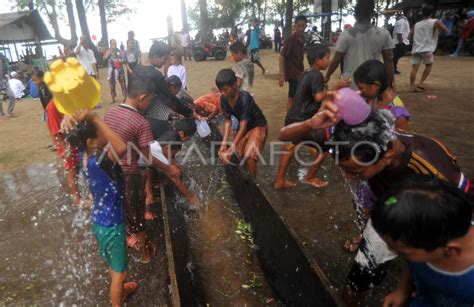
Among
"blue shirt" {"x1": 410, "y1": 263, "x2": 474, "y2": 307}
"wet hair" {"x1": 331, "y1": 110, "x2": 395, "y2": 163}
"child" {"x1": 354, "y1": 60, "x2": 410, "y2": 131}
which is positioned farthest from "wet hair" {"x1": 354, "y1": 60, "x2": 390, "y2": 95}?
"blue shirt" {"x1": 410, "y1": 263, "x2": 474, "y2": 307}

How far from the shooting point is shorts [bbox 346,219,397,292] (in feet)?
7.03

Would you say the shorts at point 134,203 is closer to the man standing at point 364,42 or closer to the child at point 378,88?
the child at point 378,88

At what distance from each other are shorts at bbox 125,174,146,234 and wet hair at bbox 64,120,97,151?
992 millimetres

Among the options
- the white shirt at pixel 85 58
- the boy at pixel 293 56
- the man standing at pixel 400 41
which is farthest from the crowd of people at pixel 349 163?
the man standing at pixel 400 41

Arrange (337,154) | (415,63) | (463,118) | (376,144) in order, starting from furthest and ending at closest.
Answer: (415,63) < (463,118) < (337,154) < (376,144)

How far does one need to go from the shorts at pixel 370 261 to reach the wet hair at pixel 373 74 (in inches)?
57.5

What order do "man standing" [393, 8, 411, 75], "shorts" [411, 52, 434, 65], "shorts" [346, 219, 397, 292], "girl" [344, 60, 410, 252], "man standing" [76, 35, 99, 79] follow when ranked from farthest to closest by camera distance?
"man standing" [393, 8, 411, 75] < "man standing" [76, 35, 99, 79] < "shorts" [411, 52, 434, 65] < "girl" [344, 60, 410, 252] < "shorts" [346, 219, 397, 292]

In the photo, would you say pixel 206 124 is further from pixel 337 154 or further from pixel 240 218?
pixel 337 154

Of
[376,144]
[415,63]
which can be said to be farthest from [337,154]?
[415,63]

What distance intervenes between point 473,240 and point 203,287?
8.28ft

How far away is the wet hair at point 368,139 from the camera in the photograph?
5.99 feet

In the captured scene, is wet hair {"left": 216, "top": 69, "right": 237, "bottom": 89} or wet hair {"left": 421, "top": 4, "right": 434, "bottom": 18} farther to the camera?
wet hair {"left": 421, "top": 4, "right": 434, "bottom": 18}

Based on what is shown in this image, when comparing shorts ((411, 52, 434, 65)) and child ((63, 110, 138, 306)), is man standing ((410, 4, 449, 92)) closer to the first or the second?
shorts ((411, 52, 434, 65))

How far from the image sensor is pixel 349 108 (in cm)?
187
